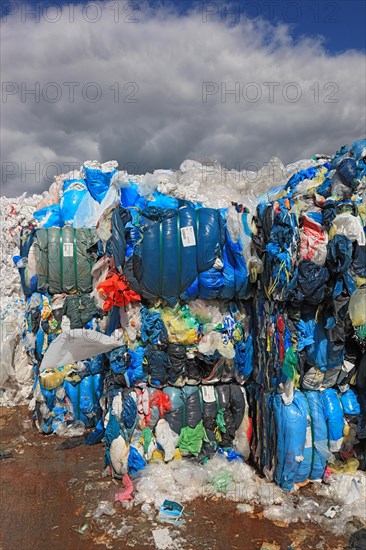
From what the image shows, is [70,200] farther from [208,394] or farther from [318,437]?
[318,437]

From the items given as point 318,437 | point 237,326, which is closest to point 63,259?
point 237,326

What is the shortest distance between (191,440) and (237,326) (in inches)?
43.3

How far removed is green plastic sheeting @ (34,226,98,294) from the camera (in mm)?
5188

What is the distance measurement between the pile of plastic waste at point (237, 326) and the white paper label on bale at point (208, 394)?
2 centimetres

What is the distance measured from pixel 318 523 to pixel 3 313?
17.5 ft

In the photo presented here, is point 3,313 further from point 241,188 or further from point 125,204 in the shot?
point 241,188

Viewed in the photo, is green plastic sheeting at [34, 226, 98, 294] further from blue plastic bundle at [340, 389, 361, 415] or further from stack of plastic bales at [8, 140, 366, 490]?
blue plastic bundle at [340, 389, 361, 415]

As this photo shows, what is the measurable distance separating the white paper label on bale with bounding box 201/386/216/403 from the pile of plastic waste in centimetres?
2

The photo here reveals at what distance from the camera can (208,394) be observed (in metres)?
4.14

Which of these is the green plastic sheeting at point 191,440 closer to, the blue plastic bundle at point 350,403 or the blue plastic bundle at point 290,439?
the blue plastic bundle at point 290,439

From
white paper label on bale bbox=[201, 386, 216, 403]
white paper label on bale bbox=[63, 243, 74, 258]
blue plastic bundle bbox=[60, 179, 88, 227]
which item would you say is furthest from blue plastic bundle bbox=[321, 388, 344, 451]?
blue plastic bundle bbox=[60, 179, 88, 227]

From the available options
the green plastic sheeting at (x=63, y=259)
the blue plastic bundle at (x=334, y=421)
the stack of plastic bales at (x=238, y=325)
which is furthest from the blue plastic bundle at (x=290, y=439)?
the green plastic sheeting at (x=63, y=259)

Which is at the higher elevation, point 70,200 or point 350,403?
point 70,200

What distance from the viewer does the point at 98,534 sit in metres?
3.28
